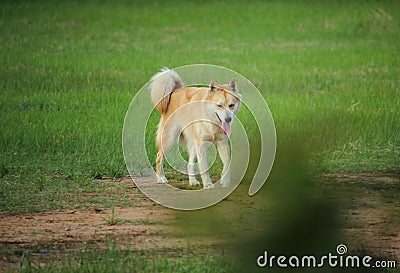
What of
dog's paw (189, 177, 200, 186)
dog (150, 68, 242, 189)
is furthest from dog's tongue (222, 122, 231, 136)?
dog's paw (189, 177, 200, 186)

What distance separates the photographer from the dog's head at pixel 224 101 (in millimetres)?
7461

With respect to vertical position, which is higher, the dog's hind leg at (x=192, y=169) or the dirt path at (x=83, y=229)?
the dog's hind leg at (x=192, y=169)

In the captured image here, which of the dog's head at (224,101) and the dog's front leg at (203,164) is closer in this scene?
the dog's head at (224,101)

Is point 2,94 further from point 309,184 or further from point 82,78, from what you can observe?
point 309,184

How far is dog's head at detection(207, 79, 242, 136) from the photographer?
746cm

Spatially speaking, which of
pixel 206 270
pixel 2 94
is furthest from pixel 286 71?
pixel 206 270

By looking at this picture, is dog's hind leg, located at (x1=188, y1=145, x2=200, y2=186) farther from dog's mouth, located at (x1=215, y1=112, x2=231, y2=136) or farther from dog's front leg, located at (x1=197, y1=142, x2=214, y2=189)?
dog's mouth, located at (x1=215, y1=112, x2=231, y2=136)

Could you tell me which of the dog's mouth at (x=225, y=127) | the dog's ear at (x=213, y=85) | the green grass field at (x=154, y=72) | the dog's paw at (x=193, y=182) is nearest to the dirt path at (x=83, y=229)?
the green grass field at (x=154, y=72)

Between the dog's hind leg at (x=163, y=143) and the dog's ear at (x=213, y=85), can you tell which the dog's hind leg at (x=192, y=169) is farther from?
the dog's ear at (x=213, y=85)

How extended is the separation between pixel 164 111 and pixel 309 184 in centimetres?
638

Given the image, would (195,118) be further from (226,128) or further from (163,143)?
(163,143)

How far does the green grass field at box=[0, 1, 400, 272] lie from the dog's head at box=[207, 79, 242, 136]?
0.95 meters

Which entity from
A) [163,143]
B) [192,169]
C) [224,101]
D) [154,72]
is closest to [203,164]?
[192,169]

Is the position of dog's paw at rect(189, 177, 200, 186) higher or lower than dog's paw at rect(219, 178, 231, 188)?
higher
